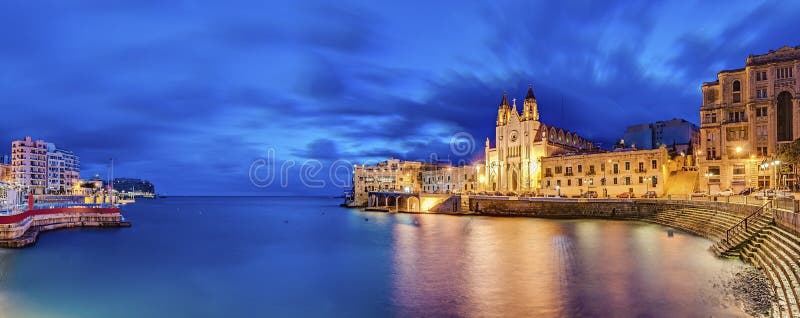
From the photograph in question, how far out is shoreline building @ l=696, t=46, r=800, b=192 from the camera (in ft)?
185

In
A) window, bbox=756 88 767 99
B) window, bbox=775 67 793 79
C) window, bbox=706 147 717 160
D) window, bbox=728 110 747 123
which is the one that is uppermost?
window, bbox=775 67 793 79

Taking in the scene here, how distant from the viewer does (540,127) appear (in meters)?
93.8

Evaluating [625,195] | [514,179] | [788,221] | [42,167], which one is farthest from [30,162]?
[788,221]

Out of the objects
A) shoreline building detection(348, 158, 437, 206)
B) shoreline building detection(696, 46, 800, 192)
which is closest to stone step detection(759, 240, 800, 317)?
shoreline building detection(696, 46, 800, 192)

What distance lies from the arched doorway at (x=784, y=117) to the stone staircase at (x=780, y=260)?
135 feet

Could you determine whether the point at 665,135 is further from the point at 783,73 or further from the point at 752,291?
the point at 752,291

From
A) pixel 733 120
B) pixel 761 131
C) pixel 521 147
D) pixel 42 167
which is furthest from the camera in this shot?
pixel 42 167

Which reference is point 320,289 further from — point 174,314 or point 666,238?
point 666,238

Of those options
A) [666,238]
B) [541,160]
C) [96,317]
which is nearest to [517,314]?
[96,317]

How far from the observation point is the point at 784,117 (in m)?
56.9

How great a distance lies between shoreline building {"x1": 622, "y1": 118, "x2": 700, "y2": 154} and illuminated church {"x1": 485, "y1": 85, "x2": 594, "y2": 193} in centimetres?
1893

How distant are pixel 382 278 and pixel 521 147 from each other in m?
71.1

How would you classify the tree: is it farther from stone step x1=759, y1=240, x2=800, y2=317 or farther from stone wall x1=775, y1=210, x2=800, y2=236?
stone step x1=759, y1=240, x2=800, y2=317

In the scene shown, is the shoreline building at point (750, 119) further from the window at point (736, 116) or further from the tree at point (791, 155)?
the tree at point (791, 155)
